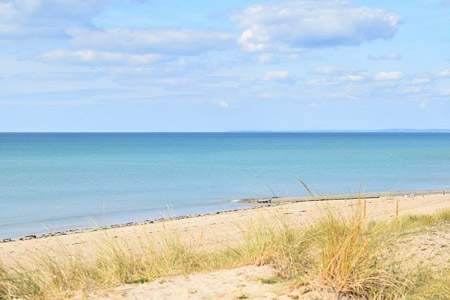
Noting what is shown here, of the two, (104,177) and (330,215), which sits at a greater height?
(330,215)

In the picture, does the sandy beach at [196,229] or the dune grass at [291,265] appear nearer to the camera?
the dune grass at [291,265]

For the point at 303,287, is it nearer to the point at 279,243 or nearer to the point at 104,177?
the point at 279,243

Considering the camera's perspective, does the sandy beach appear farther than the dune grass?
Yes

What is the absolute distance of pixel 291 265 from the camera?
680 cm

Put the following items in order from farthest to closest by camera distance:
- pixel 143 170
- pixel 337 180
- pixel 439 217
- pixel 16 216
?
pixel 143 170 → pixel 337 180 → pixel 16 216 → pixel 439 217

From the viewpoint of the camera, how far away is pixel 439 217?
13.6 m

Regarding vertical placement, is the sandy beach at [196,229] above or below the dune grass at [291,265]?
below

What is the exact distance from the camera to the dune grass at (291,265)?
6027 millimetres

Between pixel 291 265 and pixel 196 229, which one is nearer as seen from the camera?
pixel 291 265

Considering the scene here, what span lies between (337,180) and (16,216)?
22396 mm

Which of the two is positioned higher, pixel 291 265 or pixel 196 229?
pixel 291 265

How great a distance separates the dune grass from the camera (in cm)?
603

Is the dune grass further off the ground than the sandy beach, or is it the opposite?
the dune grass

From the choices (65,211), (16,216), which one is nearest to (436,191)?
(65,211)
